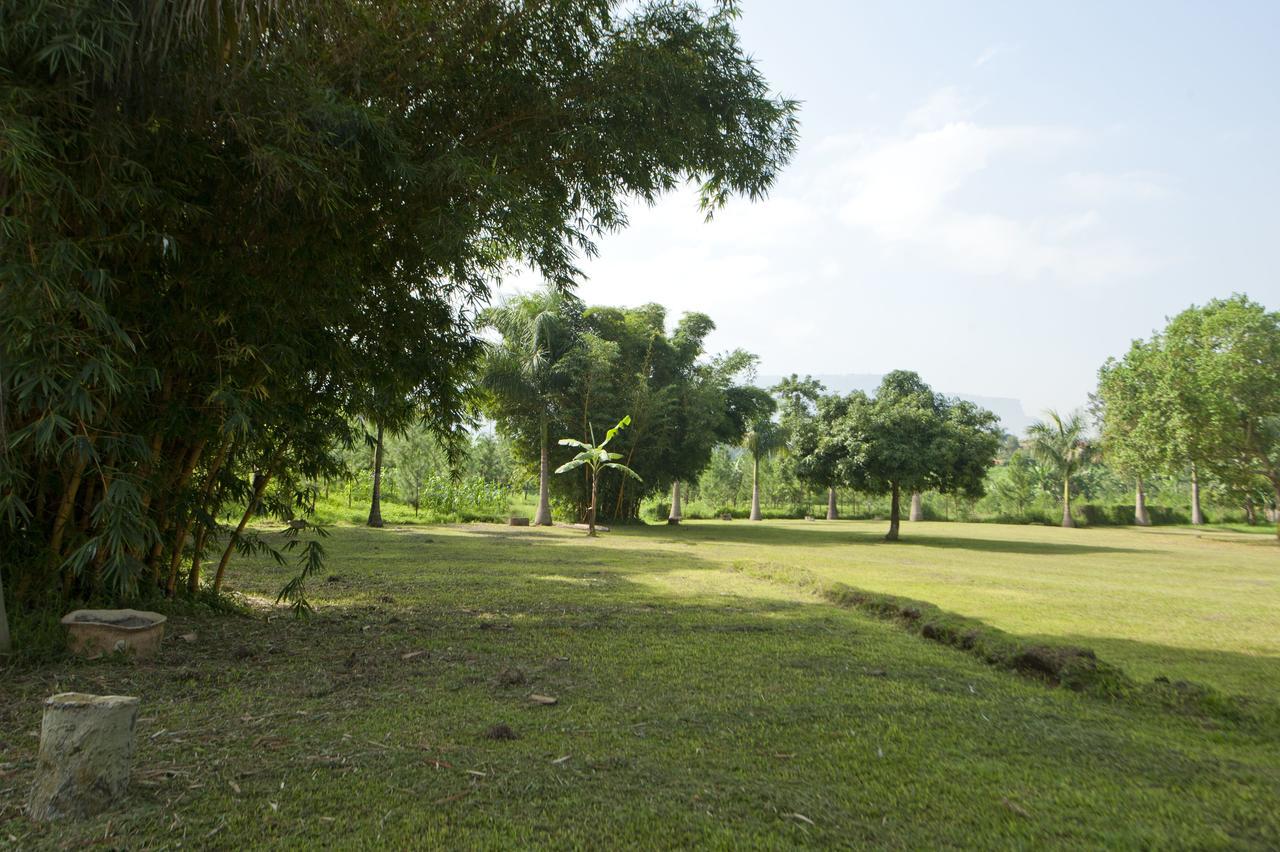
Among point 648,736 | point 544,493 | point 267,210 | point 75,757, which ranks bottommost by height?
point 648,736

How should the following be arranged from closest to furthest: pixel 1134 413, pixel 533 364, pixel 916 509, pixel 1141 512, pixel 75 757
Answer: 1. pixel 75 757
2. pixel 533 364
3. pixel 1134 413
4. pixel 1141 512
5. pixel 916 509

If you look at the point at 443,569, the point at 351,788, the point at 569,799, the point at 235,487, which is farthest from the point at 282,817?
the point at 443,569

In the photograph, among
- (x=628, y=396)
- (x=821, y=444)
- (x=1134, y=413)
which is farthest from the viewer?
(x=1134, y=413)

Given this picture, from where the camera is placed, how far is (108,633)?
508 centimetres

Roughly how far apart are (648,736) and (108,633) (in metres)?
3.86

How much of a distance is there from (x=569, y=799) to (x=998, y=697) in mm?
3238

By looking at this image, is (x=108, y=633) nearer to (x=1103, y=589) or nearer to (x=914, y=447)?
(x=1103, y=589)

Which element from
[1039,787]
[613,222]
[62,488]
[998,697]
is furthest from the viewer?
[613,222]

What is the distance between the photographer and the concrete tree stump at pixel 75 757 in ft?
9.23

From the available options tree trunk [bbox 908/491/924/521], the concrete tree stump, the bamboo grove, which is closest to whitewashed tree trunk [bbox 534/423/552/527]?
the bamboo grove

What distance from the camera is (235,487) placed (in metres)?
6.91

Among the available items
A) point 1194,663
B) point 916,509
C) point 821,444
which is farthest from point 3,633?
point 916,509

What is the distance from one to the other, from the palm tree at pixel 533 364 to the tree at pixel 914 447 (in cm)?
1028

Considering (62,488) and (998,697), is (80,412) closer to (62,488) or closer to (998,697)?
(62,488)
